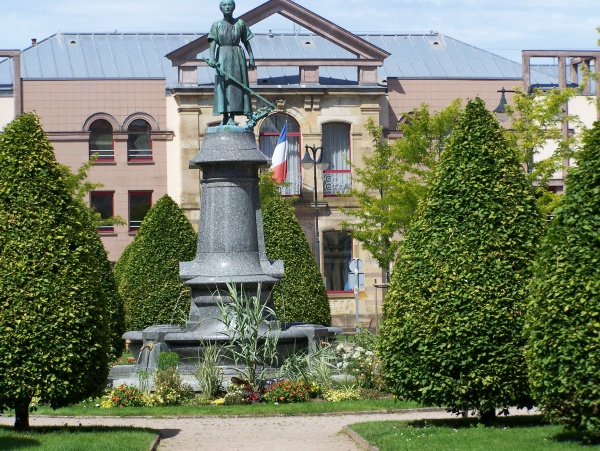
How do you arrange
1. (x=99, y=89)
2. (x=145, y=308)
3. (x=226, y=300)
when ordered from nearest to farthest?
(x=226, y=300) < (x=145, y=308) < (x=99, y=89)

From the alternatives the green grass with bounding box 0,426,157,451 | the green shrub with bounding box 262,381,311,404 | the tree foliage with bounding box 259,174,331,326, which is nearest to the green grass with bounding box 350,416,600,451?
the green grass with bounding box 0,426,157,451

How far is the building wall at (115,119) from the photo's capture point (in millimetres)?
50938

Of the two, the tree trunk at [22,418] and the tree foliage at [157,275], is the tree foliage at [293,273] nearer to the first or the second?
the tree foliage at [157,275]

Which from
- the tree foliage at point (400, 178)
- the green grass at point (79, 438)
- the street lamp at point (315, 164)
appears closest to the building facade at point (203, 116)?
the street lamp at point (315, 164)

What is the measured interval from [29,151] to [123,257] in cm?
1970

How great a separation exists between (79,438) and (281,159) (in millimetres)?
33347

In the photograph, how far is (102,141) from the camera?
51.8 meters

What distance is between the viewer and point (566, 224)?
1312 centimetres

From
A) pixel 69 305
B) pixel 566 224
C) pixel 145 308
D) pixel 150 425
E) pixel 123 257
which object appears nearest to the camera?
pixel 566 224

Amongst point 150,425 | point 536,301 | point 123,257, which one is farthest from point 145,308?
point 536,301

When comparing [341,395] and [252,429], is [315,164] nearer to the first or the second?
[341,395]

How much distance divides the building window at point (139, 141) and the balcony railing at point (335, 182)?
7.33 metres

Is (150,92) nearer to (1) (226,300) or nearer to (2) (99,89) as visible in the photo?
(2) (99,89)

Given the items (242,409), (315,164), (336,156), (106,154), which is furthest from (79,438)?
(106,154)
